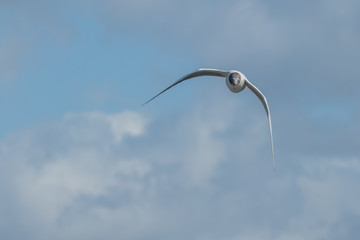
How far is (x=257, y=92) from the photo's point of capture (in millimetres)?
115375

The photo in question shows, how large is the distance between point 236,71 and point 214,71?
523 centimetres

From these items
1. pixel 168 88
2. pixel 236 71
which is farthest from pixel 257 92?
pixel 168 88

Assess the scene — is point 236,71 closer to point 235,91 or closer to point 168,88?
point 235,91

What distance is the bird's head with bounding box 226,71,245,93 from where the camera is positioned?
11044 cm

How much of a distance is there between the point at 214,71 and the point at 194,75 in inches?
120

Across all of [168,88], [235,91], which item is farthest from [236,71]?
[168,88]

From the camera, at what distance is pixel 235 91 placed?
110188mm

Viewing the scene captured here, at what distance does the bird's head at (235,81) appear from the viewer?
110438 millimetres

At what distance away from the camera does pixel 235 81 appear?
11044 centimetres

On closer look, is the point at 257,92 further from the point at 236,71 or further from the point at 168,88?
the point at 168,88

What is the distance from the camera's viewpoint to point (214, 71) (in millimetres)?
115688

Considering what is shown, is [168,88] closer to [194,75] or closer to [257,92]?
[194,75]

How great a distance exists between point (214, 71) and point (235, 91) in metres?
6.83

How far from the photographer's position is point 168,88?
370 ft
